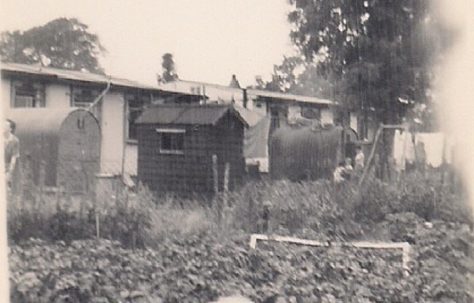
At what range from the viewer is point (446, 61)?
1.97m

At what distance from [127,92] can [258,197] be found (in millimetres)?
513

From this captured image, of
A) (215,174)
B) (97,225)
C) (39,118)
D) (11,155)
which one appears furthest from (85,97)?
(215,174)

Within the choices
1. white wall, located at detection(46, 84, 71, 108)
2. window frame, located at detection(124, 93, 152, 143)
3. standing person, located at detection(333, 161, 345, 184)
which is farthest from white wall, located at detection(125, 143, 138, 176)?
standing person, located at detection(333, 161, 345, 184)

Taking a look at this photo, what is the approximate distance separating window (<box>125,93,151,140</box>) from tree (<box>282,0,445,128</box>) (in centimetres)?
44

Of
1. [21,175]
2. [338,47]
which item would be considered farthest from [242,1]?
[21,175]

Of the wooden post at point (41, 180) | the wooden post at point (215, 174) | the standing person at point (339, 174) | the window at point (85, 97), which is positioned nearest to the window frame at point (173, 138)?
the wooden post at point (215, 174)

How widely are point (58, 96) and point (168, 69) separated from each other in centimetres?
A: 30

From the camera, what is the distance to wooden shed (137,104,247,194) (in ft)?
6.30

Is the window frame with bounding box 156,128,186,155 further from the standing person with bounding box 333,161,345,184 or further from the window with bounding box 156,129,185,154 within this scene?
the standing person with bounding box 333,161,345,184

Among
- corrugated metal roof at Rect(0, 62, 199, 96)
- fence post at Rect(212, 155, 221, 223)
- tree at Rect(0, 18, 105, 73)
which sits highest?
tree at Rect(0, 18, 105, 73)

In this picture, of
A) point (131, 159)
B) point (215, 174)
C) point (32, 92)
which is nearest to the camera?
point (32, 92)

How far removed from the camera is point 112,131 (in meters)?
1.86

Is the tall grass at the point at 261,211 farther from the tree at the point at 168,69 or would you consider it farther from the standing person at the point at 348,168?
the tree at the point at 168,69

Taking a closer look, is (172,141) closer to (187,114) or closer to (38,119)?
(187,114)
